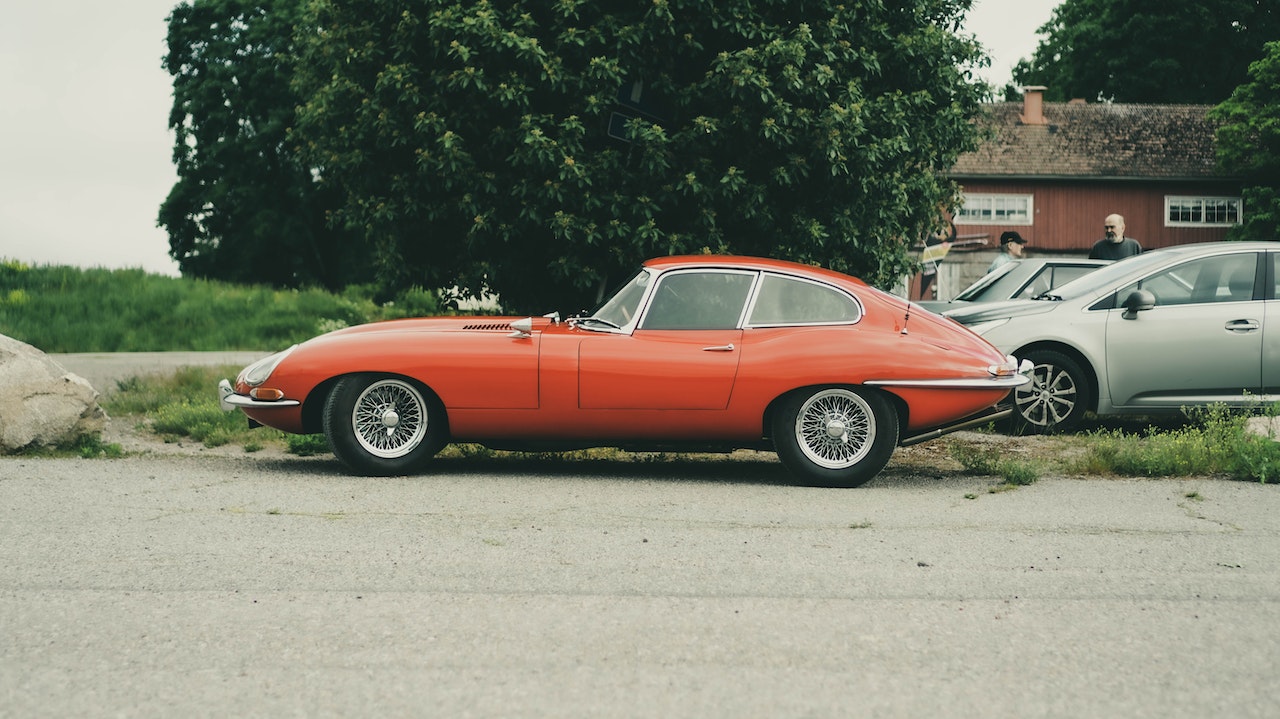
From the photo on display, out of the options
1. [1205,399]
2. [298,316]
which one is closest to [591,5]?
[1205,399]

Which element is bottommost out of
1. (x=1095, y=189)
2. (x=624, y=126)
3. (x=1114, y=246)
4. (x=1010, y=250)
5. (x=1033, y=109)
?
(x=1114, y=246)

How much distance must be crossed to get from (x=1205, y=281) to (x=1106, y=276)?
30.5 inches

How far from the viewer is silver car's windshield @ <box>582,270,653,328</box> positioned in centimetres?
801

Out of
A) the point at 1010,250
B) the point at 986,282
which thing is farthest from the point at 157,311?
the point at 986,282

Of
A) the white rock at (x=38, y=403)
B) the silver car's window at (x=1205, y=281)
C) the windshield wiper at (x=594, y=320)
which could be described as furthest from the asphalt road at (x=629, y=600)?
the silver car's window at (x=1205, y=281)

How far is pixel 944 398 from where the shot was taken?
7.68 m

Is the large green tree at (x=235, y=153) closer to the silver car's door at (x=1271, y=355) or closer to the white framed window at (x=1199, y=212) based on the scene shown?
the white framed window at (x=1199, y=212)

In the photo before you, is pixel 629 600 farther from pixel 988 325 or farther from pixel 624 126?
pixel 624 126

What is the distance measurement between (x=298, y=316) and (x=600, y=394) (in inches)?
772

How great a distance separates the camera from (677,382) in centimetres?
766

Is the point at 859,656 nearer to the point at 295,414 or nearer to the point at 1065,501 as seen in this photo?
the point at 1065,501

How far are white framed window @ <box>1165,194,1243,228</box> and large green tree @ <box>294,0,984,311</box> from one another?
3776 cm

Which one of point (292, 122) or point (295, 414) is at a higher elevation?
point (292, 122)

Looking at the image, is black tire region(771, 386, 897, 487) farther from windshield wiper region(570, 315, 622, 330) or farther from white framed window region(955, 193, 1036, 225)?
white framed window region(955, 193, 1036, 225)
